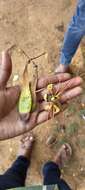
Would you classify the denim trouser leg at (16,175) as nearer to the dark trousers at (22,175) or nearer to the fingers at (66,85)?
the dark trousers at (22,175)

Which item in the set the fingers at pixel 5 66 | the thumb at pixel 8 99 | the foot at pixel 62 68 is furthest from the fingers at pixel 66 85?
the foot at pixel 62 68

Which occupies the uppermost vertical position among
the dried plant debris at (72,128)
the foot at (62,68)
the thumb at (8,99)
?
the thumb at (8,99)

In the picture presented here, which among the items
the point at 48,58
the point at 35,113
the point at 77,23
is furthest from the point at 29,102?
the point at 48,58

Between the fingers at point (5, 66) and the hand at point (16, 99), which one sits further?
the hand at point (16, 99)

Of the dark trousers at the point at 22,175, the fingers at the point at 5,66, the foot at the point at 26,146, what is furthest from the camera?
the foot at the point at 26,146

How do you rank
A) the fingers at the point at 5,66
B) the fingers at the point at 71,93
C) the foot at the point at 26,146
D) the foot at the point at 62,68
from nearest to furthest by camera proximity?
the fingers at the point at 5,66
the fingers at the point at 71,93
the foot at the point at 62,68
the foot at the point at 26,146

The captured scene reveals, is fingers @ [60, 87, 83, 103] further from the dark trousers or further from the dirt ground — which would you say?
the dirt ground

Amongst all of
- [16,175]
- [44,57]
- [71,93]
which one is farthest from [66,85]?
[44,57]
